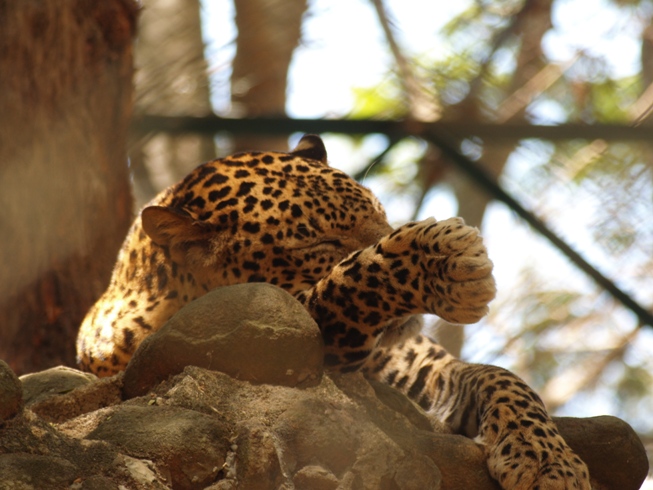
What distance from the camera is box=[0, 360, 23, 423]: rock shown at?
2527 mm

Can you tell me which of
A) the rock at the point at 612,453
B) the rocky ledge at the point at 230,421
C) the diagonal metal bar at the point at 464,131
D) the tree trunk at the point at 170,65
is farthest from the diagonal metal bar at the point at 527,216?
the rocky ledge at the point at 230,421

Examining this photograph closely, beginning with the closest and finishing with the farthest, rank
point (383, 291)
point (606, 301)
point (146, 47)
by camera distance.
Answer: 1. point (383, 291)
2. point (146, 47)
3. point (606, 301)

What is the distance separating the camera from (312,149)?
517 cm

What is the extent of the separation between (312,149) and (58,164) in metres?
1.54

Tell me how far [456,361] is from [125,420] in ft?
7.39

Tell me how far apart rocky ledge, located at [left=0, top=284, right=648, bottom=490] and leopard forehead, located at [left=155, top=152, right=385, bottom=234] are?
3.40 ft

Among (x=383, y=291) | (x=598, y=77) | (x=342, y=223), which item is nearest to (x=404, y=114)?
(x=598, y=77)

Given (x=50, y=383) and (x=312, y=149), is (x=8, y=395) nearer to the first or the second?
(x=50, y=383)

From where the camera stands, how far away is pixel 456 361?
15.5ft

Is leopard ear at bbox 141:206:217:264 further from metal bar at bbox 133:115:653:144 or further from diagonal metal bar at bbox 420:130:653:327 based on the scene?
diagonal metal bar at bbox 420:130:653:327

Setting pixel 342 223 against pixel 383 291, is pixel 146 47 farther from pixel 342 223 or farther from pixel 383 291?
pixel 383 291

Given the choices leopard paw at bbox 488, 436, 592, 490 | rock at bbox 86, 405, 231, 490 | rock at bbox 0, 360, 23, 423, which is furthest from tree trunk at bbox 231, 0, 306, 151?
rock at bbox 0, 360, 23, 423

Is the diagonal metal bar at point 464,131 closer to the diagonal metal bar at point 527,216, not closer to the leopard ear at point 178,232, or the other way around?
the diagonal metal bar at point 527,216

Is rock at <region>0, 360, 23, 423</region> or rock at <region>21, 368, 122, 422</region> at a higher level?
rock at <region>0, 360, 23, 423</region>
